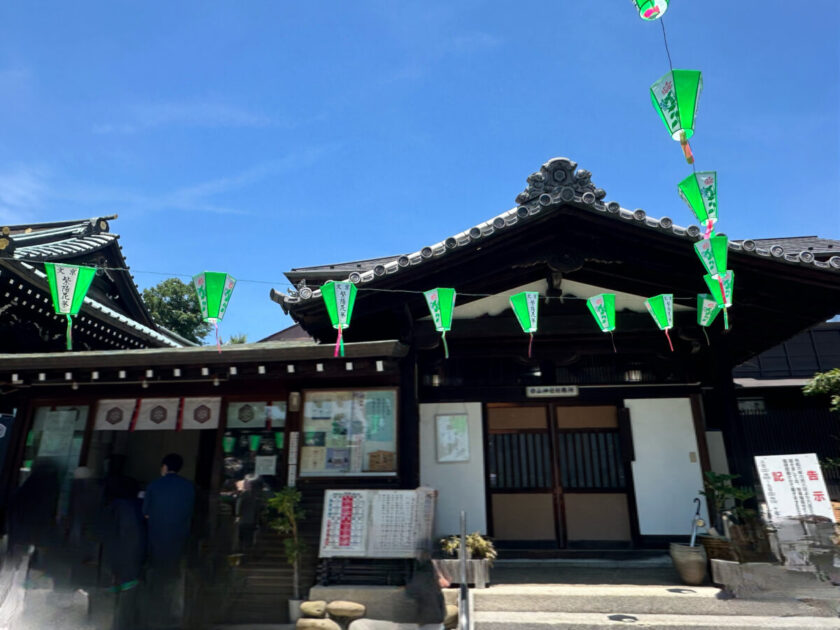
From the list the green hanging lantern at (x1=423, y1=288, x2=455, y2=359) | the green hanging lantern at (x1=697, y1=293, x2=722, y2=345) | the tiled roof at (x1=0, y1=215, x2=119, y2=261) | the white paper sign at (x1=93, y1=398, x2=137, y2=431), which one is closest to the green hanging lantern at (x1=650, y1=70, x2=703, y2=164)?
the green hanging lantern at (x1=697, y1=293, x2=722, y2=345)

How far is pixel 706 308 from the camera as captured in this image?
8219mm

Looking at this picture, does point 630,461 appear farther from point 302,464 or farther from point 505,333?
point 302,464

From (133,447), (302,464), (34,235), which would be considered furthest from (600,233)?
(34,235)

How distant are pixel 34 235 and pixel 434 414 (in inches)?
532

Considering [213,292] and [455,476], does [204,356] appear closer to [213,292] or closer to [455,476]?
[213,292]

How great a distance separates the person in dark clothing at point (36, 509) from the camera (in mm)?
8625

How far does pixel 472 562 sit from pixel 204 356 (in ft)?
17.1

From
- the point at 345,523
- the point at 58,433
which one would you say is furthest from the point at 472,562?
the point at 58,433

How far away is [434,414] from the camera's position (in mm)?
9500

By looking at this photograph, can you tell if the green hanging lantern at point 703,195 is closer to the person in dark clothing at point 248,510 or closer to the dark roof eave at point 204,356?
the dark roof eave at point 204,356

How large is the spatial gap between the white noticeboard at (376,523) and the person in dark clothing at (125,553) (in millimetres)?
2352

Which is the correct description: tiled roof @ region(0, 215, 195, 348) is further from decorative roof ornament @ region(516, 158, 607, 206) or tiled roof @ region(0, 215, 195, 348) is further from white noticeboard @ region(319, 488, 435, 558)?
decorative roof ornament @ region(516, 158, 607, 206)

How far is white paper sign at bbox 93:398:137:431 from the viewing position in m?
9.78

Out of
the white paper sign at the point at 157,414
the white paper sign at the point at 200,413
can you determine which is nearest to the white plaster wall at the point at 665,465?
the white paper sign at the point at 200,413
